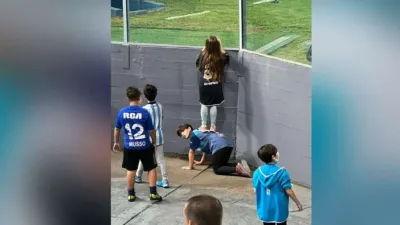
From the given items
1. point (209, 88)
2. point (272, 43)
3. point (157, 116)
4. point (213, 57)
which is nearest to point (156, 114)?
point (157, 116)

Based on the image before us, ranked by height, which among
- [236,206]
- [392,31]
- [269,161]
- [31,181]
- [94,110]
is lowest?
[236,206]

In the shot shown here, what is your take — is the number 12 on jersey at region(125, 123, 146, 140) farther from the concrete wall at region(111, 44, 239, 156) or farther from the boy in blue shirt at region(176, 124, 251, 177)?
the concrete wall at region(111, 44, 239, 156)

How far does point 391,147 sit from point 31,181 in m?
1.31

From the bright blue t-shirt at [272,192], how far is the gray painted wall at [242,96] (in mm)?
2274

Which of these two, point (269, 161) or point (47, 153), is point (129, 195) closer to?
point (269, 161)

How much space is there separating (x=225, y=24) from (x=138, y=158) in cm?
284

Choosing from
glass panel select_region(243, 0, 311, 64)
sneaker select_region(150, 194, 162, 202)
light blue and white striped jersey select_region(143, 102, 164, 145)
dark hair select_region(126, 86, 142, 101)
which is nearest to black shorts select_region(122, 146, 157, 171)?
sneaker select_region(150, 194, 162, 202)

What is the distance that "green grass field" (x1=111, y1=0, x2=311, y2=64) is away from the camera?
26.5 feet

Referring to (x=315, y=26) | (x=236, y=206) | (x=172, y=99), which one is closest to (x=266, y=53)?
(x=172, y=99)

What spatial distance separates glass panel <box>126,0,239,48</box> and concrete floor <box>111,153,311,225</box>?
182 centimetres

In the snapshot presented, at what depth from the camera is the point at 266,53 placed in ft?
27.5

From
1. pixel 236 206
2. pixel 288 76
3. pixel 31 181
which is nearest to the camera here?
pixel 31 181

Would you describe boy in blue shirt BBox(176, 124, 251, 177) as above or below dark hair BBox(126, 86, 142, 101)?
below

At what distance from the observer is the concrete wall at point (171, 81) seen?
8.82 m
